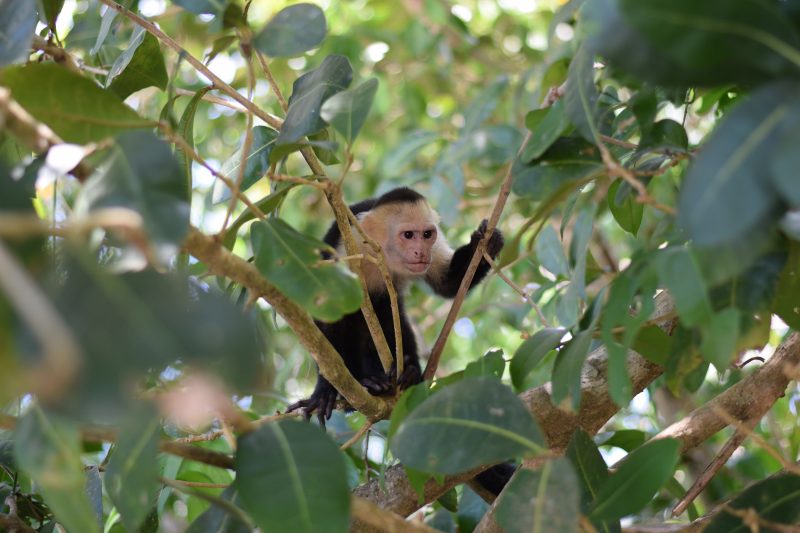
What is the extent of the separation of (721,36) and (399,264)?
235 centimetres

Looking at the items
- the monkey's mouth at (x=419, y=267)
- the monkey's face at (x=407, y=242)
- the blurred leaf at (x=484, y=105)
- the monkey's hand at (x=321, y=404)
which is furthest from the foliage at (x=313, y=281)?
the blurred leaf at (x=484, y=105)

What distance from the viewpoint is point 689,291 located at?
1.06 m

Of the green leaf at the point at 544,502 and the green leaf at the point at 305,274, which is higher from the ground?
the green leaf at the point at 305,274

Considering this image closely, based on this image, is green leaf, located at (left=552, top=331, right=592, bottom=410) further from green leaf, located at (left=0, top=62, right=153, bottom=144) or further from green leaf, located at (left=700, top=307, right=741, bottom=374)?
green leaf, located at (left=0, top=62, right=153, bottom=144)

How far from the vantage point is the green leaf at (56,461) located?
97cm

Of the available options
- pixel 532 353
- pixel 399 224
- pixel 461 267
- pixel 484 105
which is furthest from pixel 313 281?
pixel 484 105

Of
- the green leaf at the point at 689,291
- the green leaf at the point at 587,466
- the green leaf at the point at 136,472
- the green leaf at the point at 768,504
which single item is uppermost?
the green leaf at the point at 689,291

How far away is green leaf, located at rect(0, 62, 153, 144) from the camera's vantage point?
117 cm

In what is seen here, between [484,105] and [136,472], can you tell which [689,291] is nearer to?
[136,472]

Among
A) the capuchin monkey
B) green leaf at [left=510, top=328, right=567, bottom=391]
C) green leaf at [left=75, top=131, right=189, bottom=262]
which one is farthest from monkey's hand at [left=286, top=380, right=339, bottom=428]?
green leaf at [left=75, top=131, right=189, bottom=262]

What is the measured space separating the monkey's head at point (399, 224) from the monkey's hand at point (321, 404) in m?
0.82

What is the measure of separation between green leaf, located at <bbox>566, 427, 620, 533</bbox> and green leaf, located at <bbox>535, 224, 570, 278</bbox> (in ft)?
3.10

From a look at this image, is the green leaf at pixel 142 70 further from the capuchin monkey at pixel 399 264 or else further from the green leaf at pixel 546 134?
the capuchin monkey at pixel 399 264

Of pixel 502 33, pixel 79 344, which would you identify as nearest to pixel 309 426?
pixel 79 344
